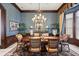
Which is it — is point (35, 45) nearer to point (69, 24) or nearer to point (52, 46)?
point (52, 46)

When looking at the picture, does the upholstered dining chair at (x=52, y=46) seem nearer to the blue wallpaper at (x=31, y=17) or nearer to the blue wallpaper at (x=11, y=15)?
the blue wallpaper at (x=31, y=17)

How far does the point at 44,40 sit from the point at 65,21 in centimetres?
114

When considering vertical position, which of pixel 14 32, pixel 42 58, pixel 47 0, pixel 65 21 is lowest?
pixel 42 58

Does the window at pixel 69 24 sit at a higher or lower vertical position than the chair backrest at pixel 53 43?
higher

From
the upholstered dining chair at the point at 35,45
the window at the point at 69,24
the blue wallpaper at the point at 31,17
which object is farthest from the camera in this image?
the upholstered dining chair at the point at 35,45

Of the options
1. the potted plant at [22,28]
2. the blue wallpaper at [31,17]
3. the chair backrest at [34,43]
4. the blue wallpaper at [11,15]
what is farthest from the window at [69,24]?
the blue wallpaper at [11,15]

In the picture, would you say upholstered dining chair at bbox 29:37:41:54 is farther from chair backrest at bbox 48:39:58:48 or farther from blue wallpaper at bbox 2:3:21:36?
blue wallpaper at bbox 2:3:21:36

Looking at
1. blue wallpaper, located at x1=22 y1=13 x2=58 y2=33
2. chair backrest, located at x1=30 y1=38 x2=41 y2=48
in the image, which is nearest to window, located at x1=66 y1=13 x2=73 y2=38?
blue wallpaper, located at x1=22 y1=13 x2=58 y2=33

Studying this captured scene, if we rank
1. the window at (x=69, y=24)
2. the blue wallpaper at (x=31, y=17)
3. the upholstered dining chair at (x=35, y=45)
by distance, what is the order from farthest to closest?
the upholstered dining chair at (x=35, y=45), the blue wallpaper at (x=31, y=17), the window at (x=69, y=24)

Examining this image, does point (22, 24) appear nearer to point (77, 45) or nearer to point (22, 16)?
point (22, 16)

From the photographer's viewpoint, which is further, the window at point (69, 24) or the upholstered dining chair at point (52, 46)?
the upholstered dining chair at point (52, 46)

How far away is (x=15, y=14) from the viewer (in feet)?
13.7

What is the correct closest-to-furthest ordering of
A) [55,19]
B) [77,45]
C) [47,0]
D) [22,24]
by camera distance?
[47,0] → [77,45] → [22,24] → [55,19]

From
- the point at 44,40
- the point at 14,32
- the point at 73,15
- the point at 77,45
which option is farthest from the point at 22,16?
the point at 77,45
